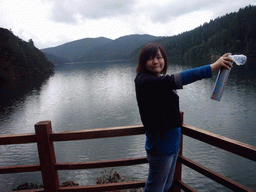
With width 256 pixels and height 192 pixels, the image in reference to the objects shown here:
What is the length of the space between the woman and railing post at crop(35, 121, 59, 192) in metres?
1.18

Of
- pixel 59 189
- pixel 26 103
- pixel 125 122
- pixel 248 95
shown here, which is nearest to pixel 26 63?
pixel 26 103

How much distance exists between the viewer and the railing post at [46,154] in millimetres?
2141

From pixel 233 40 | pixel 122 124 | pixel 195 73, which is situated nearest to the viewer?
pixel 195 73

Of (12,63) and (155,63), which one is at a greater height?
(12,63)

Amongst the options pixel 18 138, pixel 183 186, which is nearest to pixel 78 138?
pixel 18 138

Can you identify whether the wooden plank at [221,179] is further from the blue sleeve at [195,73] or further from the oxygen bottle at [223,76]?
the blue sleeve at [195,73]

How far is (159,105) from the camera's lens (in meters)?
1.61

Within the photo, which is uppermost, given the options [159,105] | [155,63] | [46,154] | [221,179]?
[155,63]

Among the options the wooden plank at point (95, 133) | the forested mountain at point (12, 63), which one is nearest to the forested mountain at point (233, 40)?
the forested mountain at point (12, 63)

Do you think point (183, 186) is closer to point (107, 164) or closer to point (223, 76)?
point (107, 164)

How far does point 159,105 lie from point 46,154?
1.51 metres

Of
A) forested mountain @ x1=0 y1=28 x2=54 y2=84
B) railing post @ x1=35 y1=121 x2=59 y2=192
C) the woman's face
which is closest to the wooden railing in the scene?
railing post @ x1=35 y1=121 x2=59 y2=192

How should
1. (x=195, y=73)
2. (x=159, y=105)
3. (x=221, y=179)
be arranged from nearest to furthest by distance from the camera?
1. (x=195, y=73)
2. (x=159, y=105)
3. (x=221, y=179)

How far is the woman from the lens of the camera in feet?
4.82
